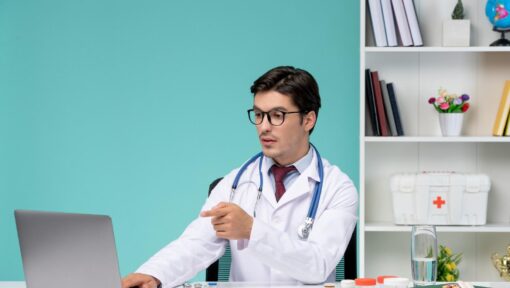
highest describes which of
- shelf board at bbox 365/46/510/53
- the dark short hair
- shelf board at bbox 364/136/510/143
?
shelf board at bbox 365/46/510/53

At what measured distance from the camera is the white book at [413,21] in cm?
354

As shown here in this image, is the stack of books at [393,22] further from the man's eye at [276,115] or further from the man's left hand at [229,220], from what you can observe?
the man's left hand at [229,220]

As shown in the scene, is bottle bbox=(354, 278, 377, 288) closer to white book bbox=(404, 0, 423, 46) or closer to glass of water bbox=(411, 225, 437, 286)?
glass of water bbox=(411, 225, 437, 286)

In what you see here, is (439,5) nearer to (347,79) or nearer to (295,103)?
(347,79)

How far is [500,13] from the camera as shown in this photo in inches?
138

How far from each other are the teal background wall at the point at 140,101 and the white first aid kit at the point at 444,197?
494mm

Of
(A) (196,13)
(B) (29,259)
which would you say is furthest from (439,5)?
(B) (29,259)

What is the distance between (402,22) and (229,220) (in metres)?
1.90

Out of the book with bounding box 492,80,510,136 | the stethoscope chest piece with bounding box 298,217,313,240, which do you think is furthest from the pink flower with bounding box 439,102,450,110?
the stethoscope chest piece with bounding box 298,217,313,240

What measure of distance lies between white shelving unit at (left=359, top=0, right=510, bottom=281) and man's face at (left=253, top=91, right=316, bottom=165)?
1.29m

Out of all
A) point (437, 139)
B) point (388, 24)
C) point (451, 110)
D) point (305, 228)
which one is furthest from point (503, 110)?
point (305, 228)

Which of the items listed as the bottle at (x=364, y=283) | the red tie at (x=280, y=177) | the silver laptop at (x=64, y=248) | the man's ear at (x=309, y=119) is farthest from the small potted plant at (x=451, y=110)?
the silver laptop at (x=64, y=248)

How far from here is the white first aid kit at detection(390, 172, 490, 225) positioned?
11.5ft

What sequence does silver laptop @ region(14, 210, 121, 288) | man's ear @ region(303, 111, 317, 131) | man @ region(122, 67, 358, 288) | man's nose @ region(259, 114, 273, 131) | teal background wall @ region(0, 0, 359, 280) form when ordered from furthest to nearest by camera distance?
teal background wall @ region(0, 0, 359, 280) < man's ear @ region(303, 111, 317, 131) < man's nose @ region(259, 114, 273, 131) < man @ region(122, 67, 358, 288) < silver laptop @ region(14, 210, 121, 288)
